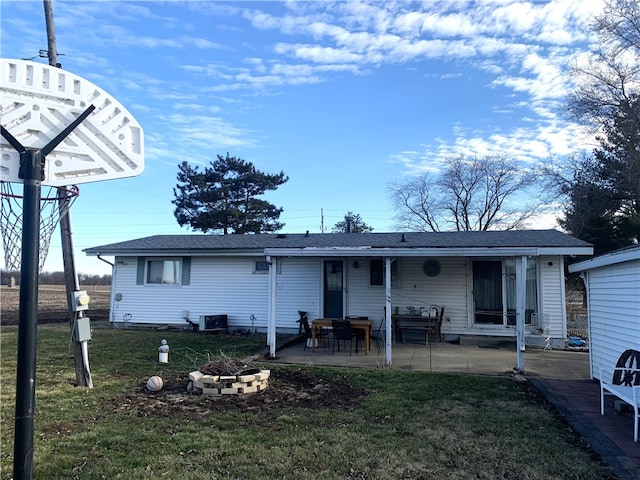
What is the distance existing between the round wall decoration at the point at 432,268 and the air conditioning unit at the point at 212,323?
5.95 metres

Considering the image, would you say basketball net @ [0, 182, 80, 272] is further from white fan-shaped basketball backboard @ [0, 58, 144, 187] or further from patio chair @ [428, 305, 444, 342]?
patio chair @ [428, 305, 444, 342]

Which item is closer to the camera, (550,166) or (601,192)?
(601,192)

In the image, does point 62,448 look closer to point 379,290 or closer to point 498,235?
point 379,290

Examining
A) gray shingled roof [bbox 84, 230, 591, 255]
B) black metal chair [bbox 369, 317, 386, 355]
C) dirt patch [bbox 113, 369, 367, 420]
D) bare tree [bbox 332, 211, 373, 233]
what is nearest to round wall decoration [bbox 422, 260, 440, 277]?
gray shingled roof [bbox 84, 230, 591, 255]

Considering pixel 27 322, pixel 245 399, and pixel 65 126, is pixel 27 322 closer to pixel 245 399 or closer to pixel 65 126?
pixel 65 126

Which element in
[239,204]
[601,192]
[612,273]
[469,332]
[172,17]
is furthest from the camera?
[239,204]

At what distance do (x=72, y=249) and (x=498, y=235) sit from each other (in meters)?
11.1

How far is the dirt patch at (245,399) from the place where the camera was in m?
5.09

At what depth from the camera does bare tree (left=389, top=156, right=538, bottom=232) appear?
95.1 ft

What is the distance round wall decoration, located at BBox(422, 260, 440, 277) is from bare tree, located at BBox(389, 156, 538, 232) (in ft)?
63.1

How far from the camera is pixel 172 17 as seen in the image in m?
7.29

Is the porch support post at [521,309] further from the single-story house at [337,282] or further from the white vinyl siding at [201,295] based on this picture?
the white vinyl siding at [201,295]

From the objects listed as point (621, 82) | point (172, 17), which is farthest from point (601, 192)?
point (172, 17)

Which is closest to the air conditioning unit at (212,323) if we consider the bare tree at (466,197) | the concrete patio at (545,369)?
the concrete patio at (545,369)
